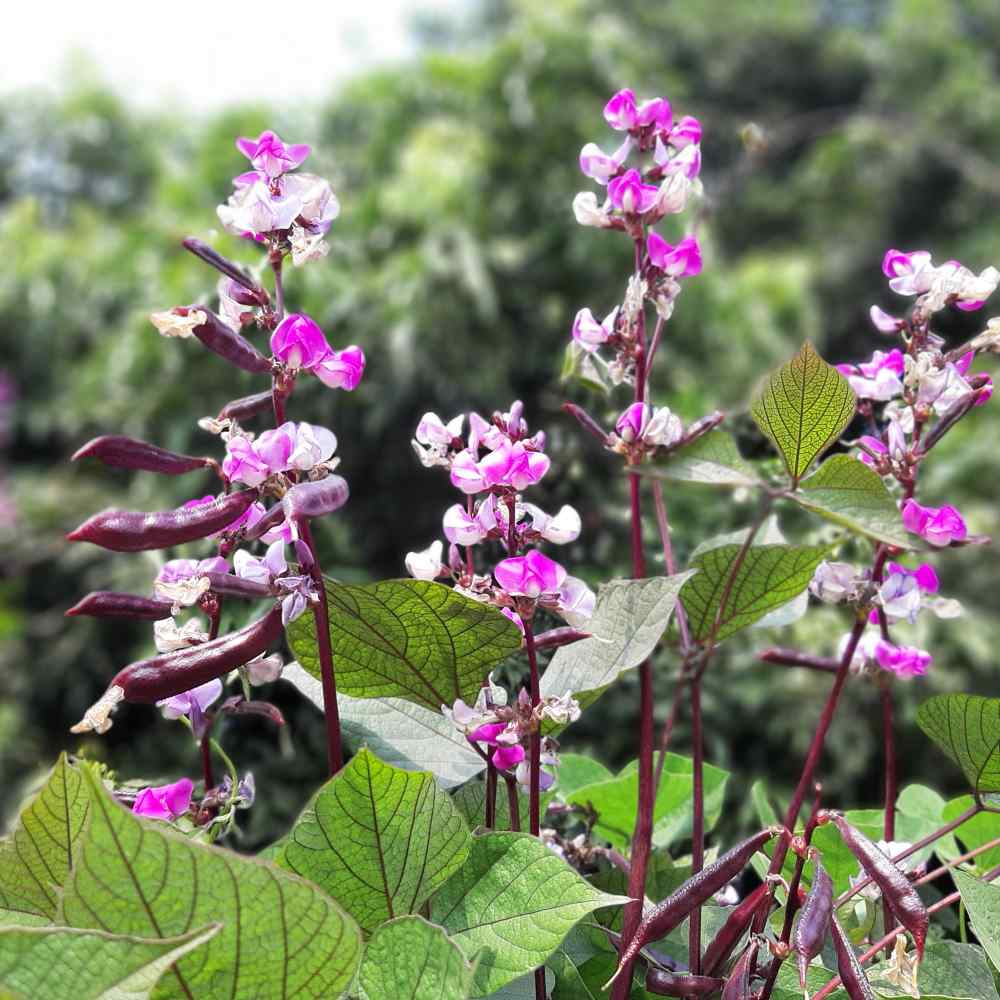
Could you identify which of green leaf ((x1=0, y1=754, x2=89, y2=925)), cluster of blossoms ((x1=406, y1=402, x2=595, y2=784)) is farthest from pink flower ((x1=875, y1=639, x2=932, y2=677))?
green leaf ((x1=0, y1=754, x2=89, y2=925))

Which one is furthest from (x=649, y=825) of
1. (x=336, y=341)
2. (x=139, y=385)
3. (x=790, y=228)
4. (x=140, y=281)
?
(x=790, y=228)

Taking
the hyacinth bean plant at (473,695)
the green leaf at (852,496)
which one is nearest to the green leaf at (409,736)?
the hyacinth bean plant at (473,695)

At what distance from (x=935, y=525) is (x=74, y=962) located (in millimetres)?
201

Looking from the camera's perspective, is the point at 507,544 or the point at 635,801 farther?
the point at 635,801

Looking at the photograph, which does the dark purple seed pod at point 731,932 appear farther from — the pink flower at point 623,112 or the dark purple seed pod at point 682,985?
the pink flower at point 623,112

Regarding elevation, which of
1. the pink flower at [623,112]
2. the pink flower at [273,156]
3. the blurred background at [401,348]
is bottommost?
the blurred background at [401,348]

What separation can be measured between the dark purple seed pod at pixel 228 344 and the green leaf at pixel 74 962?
0.38 ft

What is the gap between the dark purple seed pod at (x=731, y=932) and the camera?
0.23m

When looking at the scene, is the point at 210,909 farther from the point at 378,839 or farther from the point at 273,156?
the point at 273,156

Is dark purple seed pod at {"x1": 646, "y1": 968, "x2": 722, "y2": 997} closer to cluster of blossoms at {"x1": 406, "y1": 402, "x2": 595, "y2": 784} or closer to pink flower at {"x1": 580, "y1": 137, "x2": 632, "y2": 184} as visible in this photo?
cluster of blossoms at {"x1": 406, "y1": 402, "x2": 595, "y2": 784}

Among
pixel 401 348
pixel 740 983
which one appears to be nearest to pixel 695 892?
pixel 740 983

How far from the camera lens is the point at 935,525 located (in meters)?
0.26

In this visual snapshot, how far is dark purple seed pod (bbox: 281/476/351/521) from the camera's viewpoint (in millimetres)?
211

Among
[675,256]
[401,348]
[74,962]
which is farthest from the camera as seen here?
[401,348]
